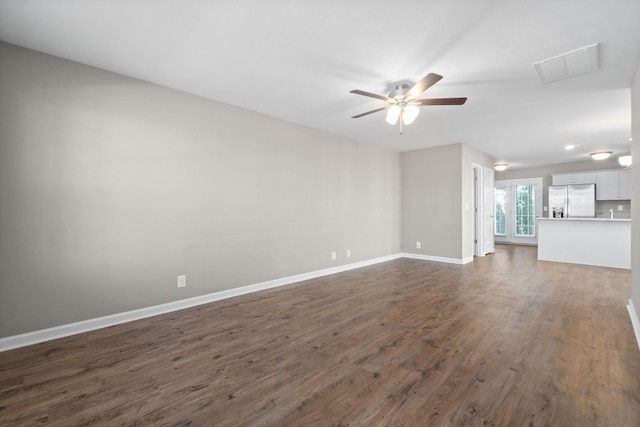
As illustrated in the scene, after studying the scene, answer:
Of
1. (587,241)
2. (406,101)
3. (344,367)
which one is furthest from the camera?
(587,241)

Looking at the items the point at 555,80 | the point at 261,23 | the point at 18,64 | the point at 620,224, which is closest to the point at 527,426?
the point at 261,23

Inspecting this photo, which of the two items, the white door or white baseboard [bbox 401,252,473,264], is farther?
the white door

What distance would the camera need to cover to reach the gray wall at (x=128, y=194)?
2.38 metres

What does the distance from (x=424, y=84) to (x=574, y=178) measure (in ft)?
28.0

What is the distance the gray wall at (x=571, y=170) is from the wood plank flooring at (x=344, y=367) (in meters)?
6.12

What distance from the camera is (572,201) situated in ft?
25.7

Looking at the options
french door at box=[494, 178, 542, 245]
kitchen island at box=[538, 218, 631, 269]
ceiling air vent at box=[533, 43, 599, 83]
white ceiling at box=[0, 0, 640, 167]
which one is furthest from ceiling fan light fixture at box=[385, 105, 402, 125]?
french door at box=[494, 178, 542, 245]

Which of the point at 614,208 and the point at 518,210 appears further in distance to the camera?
the point at 518,210

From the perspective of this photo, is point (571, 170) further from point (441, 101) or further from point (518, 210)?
point (441, 101)

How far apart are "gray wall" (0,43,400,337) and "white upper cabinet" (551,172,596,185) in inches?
329

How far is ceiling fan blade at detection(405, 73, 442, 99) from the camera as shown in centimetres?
226

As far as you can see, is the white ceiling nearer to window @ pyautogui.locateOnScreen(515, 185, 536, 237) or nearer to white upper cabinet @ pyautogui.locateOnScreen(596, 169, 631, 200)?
white upper cabinet @ pyautogui.locateOnScreen(596, 169, 631, 200)

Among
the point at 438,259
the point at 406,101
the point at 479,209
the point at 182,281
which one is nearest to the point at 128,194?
the point at 182,281

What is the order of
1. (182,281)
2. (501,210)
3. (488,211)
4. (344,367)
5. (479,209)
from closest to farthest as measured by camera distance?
(344,367) < (182,281) < (479,209) < (488,211) < (501,210)
